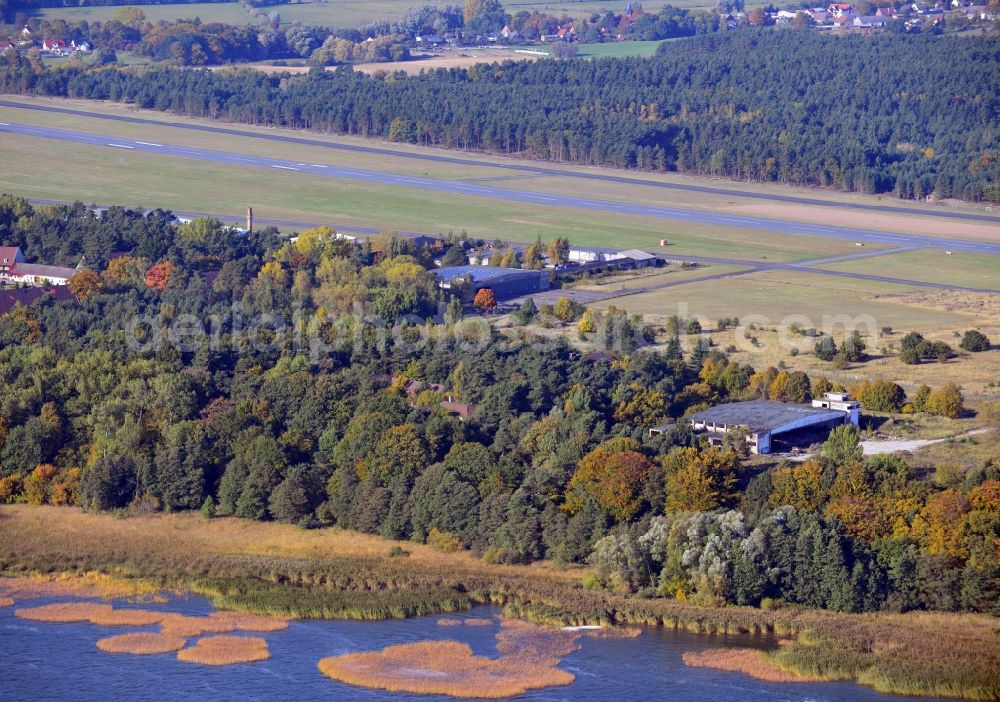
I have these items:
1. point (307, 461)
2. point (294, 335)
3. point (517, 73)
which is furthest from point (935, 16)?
point (307, 461)

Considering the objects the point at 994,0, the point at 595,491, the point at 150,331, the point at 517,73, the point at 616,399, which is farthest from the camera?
the point at 994,0

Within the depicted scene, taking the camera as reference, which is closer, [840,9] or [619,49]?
[619,49]

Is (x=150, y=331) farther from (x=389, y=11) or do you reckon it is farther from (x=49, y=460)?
(x=389, y=11)

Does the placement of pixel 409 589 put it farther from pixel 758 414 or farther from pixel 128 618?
pixel 758 414

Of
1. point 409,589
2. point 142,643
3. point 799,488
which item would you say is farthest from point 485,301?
point 142,643

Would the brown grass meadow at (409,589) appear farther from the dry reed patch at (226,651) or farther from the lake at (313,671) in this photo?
the dry reed patch at (226,651)

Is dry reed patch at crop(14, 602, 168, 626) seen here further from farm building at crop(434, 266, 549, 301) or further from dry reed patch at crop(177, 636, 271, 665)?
farm building at crop(434, 266, 549, 301)
